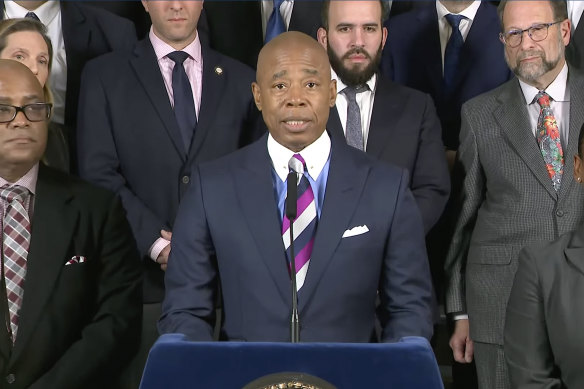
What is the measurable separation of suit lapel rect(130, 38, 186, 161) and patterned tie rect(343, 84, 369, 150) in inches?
22.1

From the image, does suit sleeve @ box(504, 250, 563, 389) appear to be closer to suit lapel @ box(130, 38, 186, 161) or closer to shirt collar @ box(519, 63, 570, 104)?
shirt collar @ box(519, 63, 570, 104)

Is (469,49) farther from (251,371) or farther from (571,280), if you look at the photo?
(251,371)

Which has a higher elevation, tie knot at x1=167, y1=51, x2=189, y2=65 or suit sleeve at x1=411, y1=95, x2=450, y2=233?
tie knot at x1=167, y1=51, x2=189, y2=65

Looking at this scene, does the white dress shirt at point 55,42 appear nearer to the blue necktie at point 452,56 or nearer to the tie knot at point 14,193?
the tie knot at point 14,193

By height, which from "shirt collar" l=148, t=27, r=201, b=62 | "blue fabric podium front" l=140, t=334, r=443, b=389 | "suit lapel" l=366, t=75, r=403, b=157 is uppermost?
"shirt collar" l=148, t=27, r=201, b=62

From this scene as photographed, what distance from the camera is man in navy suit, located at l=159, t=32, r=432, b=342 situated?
2525mm

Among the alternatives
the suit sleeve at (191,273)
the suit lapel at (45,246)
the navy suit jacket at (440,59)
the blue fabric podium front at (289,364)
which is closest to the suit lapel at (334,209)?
the suit sleeve at (191,273)

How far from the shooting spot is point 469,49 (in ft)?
12.7

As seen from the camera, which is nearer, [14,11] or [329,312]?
[329,312]

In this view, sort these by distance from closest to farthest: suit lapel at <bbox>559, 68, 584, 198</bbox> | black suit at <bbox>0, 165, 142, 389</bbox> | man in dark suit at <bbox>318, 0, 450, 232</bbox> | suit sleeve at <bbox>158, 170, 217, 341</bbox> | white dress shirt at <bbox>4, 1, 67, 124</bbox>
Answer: suit sleeve at <bbox>158, 170, 217, 341</bbox> → black suit at <bbox>0, 165, 142, 389</bbox> → suit lapel at <bbox>559, 68, 584, 198</bbox> → man in dark suit at <bbox>318, 0, 450, 232</bbox> → white dress shirt at <bbox>4, 1, 67, 124</bbox>

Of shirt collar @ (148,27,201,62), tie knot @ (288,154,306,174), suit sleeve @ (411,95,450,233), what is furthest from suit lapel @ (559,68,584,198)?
shirt collar @ (148,27,201,62)

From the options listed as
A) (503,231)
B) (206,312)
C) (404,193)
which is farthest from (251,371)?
(503,231)

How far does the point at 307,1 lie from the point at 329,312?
1778 millimetres

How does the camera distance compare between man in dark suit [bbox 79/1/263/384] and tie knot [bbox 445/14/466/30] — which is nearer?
man in dark suit [bbox 79/1/263/384]
